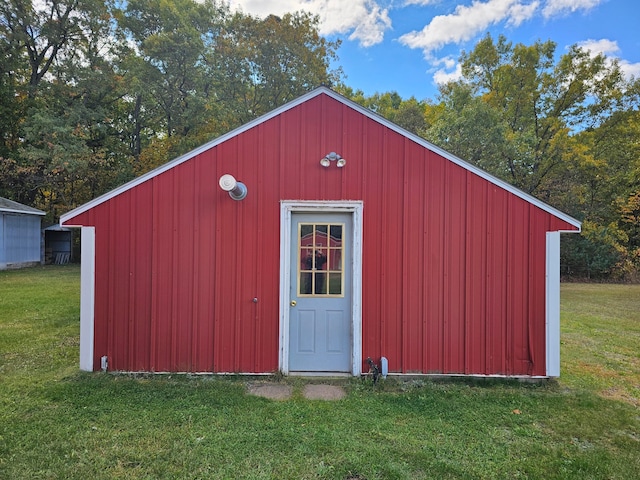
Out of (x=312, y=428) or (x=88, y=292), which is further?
(x=88, y=292)

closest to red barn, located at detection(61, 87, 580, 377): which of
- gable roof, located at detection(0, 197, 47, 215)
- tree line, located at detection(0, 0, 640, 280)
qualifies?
tree line, located at detection(0, 0, 640, 280)

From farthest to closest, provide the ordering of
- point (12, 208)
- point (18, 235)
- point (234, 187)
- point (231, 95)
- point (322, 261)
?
1. point (231, 95)
2. point (18, 235)
3. point (12, 208)
4. point (322, 261)
5. point (234, 187)

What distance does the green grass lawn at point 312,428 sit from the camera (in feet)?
8.80

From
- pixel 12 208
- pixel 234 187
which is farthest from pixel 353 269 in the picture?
pixel 12 208

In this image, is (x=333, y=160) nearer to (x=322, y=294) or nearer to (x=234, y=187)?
(x=234, y=187)

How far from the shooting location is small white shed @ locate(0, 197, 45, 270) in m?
15.2

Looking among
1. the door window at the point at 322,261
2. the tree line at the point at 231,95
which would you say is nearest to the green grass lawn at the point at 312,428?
the door window at the point at 322,261

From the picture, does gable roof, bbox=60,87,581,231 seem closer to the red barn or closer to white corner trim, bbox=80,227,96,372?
the red barn

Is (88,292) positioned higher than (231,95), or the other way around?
(231,95)

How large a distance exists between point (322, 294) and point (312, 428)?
1.65 meters

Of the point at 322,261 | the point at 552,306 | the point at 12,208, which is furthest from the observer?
the point at 12,208

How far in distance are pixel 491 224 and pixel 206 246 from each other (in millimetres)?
3526

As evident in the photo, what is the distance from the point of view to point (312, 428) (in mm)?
3234

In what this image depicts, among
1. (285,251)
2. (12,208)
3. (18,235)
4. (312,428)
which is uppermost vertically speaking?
(12,208)
